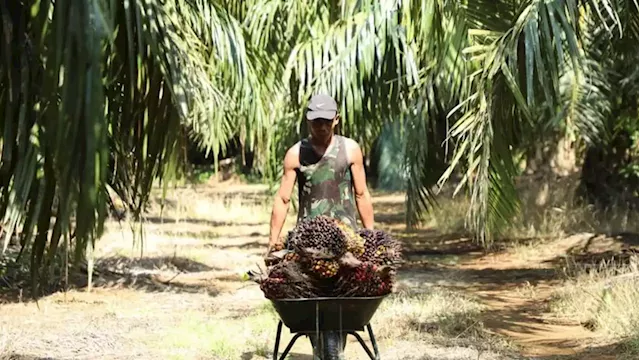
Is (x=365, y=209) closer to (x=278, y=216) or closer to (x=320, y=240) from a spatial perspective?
(x=278, y=216)

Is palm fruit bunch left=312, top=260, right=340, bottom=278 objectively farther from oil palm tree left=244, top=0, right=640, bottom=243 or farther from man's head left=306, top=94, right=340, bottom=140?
oil palm tree left=244, top=0, right=640, bottom=243

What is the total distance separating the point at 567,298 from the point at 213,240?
8.38 m

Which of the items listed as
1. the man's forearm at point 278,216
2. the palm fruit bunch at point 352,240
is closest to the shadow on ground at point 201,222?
the man's forearm at point 278,216

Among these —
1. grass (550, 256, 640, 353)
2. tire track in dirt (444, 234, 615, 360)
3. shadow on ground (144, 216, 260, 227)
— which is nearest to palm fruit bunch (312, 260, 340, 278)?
tire track in dirt (444, 234, 615, 360)

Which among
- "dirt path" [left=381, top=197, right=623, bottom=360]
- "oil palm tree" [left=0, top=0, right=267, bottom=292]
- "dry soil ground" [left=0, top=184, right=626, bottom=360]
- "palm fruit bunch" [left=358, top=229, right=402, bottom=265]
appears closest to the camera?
"oil palm tree" [left=0, top=0, right=267, bottom=292]

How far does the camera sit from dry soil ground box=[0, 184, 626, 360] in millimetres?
7422

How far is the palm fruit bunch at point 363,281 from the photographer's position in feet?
16.7

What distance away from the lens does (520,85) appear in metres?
6.85

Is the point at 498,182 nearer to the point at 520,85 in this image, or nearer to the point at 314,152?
the point at 520,85

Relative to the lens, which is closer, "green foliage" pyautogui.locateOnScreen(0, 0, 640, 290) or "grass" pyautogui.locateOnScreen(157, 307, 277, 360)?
"green foliage" pyautogui.locateOnScreen(0, 0, 640, 290)

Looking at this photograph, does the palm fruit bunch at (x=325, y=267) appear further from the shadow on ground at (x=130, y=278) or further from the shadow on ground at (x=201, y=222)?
the shadow on ground at (x=201, y=222)

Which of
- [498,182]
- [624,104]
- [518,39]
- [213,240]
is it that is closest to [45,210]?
[518,39]

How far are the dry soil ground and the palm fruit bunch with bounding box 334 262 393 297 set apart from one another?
79.3 inches

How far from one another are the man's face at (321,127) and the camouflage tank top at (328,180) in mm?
A: 85
